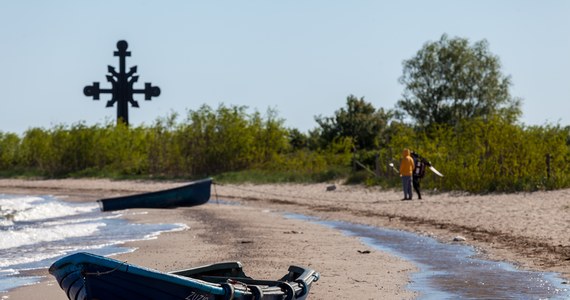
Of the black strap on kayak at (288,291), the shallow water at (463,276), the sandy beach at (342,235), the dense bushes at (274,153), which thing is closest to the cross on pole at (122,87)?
the dense bushes at (274,153)

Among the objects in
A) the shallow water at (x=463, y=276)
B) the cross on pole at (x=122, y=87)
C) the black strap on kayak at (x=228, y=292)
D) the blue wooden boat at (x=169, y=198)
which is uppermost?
the cross on pole at (x=122, y=87)

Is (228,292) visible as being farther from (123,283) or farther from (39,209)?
(39,209)

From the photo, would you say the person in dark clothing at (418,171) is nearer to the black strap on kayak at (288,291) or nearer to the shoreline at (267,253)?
the shoreline at (267,253)

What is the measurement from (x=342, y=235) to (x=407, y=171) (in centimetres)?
838

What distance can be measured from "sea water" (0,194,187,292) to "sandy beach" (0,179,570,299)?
64 centimetres

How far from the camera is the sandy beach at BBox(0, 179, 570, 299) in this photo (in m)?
14.5

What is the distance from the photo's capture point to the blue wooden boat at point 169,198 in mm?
31000

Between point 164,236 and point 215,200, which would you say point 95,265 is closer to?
point 164,236

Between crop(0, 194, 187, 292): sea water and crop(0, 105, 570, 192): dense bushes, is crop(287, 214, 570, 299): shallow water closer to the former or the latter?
crop(0, 194, 187, 292): sea water

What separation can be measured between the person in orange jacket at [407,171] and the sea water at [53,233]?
24.8 ft

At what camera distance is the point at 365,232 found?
22406 mm

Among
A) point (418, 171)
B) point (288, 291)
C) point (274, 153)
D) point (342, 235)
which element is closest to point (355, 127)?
point (274, 153)

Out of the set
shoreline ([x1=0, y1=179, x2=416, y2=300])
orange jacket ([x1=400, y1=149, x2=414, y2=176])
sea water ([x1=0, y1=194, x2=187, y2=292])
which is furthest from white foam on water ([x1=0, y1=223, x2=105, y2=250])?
orange jacket ([x1=400, y1=149, x2=414, y2=176])

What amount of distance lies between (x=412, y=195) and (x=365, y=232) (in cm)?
898
